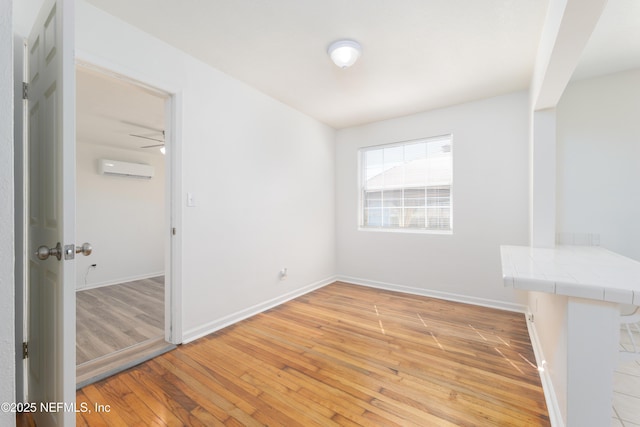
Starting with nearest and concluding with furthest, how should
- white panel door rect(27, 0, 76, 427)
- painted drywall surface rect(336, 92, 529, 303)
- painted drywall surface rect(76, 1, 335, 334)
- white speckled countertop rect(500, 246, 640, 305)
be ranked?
white panel door rect(27, 0, 76, 427), white speckled countertop rect(500, 246, 640, 305), painted drywall surface rect(76, 1, 335, 334), painted drywall surface rect(336, 92, 529, 303)

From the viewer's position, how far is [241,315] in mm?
2965

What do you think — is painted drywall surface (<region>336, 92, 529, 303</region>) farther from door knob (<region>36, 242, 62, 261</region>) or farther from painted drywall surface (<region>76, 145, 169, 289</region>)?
painted drywall surface (<region>76, 145, 169, 289</region>)

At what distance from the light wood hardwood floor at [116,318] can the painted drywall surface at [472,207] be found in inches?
116

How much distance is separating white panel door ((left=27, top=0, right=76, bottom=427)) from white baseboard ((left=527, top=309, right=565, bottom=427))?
7.47 ft

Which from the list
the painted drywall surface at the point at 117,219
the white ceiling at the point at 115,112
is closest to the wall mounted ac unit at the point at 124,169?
the painted drywall surface at the point at 117,219

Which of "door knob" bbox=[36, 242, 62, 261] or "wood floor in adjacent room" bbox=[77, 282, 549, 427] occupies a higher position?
"door knob" bbox=[36, 242, 62, 261]

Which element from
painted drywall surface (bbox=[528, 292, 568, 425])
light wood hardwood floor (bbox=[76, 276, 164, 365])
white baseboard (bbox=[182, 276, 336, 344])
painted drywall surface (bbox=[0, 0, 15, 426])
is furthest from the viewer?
white baseboard (bbox=[182, 276, 336, 344])

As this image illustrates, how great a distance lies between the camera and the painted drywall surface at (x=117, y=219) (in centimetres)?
425

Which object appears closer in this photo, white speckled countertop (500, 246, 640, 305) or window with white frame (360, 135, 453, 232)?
white speckled countertop (500, 246, 640, 305)

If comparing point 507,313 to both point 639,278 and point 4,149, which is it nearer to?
point 639,278

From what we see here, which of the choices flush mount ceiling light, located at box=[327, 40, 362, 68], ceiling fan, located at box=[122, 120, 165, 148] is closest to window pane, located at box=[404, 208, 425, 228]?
flush mount ceiling light, located at box=[327, 40, 362, 68]

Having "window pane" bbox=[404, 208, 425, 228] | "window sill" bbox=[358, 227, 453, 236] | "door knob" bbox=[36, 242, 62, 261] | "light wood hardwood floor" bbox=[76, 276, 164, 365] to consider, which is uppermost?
"window pane" bbox=[404, 208, 425, 228]

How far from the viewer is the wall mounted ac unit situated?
4.37m

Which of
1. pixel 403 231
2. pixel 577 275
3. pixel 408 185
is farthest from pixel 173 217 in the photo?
pixel 408 185
